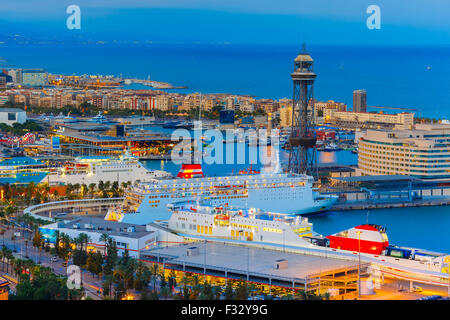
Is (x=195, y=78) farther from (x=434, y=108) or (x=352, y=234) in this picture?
(x=352, y=234)

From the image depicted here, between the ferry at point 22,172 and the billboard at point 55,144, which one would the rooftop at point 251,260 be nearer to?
the ferry at point 22,172

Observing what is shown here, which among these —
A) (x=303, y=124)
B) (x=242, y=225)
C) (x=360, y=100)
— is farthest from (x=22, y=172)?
(x=360, y=100)

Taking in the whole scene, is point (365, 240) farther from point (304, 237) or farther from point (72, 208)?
point (72, 208)

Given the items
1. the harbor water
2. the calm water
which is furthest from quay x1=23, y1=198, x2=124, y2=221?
the calm water

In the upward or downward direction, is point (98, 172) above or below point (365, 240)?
above

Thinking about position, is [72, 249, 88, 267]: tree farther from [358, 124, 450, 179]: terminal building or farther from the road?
[358, 124, 450, 179]: terminal building

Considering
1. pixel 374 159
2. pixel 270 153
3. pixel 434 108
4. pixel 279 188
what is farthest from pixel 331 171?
pixel 434 108
